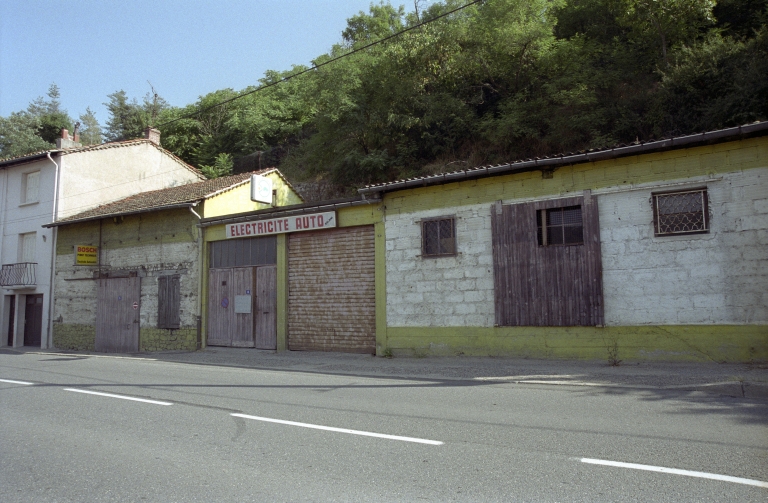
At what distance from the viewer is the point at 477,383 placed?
9375 millimetres

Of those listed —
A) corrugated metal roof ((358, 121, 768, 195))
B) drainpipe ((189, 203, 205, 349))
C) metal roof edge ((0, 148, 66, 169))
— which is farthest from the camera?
metal roof edge ((0, 148, 66, 169))

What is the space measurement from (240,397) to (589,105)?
19.3 metres

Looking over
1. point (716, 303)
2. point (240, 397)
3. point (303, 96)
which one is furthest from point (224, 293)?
point (303, 96)

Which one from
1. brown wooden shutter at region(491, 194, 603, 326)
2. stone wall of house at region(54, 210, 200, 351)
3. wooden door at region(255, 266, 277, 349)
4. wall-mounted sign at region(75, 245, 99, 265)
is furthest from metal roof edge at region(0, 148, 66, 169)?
brown wooden shutter at region(491, 194, 603, 326)

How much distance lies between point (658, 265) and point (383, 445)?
25.1 feet

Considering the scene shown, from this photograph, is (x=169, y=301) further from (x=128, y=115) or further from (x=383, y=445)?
(x=128, y=115)

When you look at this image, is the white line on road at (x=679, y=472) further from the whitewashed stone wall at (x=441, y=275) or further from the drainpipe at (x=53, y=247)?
the drainpipe at (x=53, y=247)

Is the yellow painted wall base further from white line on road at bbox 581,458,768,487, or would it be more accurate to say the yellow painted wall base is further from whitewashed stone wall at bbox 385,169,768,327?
white line on road at bbox 581,458,768,487

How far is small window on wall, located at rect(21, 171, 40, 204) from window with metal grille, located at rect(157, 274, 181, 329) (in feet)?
32.6

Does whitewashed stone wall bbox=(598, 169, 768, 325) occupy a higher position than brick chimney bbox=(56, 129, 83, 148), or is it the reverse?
brick chimney bbox=(56, 129, 83, 148)

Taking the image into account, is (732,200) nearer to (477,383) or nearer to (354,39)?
(477,383)

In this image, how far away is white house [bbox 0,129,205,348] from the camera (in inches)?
895

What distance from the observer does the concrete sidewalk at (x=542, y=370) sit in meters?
8.01

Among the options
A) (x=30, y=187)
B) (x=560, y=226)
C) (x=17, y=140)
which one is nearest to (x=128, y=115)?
(x=17, y=140)
